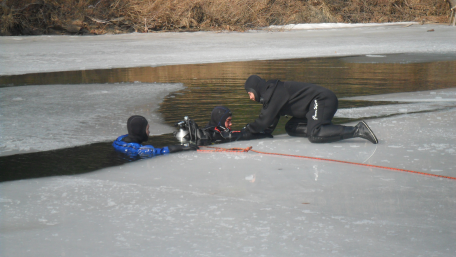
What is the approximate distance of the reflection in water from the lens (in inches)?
195

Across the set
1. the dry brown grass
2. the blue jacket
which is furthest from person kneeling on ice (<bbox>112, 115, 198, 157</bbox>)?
the dry brown grass

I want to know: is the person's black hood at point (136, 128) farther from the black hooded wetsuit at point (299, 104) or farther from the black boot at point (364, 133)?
the black boot at point (364, 133)

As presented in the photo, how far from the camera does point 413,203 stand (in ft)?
11.8

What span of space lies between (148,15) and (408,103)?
18.7 meters

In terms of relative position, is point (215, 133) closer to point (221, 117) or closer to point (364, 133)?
point (221, 117)

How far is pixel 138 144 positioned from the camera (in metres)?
5.19

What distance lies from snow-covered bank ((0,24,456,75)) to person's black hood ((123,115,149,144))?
840cm

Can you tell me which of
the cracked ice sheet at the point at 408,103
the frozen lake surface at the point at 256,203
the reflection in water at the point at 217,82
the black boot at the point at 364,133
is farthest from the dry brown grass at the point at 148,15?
the black boot at the point at 364,133

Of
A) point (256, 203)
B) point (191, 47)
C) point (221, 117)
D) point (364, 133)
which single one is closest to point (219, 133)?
point (221, 117)

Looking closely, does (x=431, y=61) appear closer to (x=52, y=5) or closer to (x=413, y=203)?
(x=413, y=203)

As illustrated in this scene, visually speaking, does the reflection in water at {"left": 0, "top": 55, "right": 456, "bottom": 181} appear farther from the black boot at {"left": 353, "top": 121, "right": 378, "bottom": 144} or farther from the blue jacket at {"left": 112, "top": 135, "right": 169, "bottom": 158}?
the black boot at {"left": 353, "top": 121, "right": 378, "bottom": 144}

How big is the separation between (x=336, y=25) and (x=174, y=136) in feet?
79.7

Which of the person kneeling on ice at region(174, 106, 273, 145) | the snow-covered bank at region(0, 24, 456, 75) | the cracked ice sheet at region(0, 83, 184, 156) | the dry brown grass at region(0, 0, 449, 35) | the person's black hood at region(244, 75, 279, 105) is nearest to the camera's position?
the person's black hood at region(244, 75, 279, 105)

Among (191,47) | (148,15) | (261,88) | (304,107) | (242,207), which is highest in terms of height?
(148,15)
